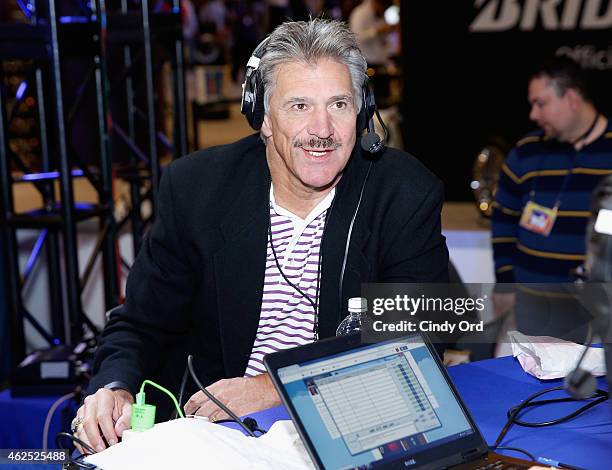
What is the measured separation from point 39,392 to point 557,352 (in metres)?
2.17

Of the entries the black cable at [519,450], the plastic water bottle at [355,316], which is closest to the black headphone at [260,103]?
the plastic water bottle at [355,316]

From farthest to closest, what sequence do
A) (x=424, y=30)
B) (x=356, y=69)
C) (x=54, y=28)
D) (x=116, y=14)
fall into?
(x=424, y=30), (x=116, y=14), (x=54, y=28), (x=356, y=69)

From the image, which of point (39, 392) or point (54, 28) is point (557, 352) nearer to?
point (39, 392)

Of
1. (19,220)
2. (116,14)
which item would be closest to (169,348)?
(19,220)

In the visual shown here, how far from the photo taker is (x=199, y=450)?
1.40 metres

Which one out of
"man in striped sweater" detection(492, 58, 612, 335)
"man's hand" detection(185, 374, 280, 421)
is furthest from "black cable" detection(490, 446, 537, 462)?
"man in striped sweater" detection(492, 58, 612, 335)

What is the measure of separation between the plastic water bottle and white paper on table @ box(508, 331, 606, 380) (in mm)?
367

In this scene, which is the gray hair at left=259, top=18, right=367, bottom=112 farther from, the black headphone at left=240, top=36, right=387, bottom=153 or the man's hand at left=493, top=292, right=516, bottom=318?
the man's hand at left=493, top=292, right=516, bottom=318

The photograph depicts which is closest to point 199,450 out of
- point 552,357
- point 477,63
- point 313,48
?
point 552,357

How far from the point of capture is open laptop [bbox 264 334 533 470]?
1.34 meters

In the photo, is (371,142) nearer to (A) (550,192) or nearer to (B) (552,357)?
(B) (552,357)

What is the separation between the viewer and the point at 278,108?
6.58ft

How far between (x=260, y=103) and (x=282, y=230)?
0.30 meters

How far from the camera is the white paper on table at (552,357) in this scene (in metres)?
1.86
